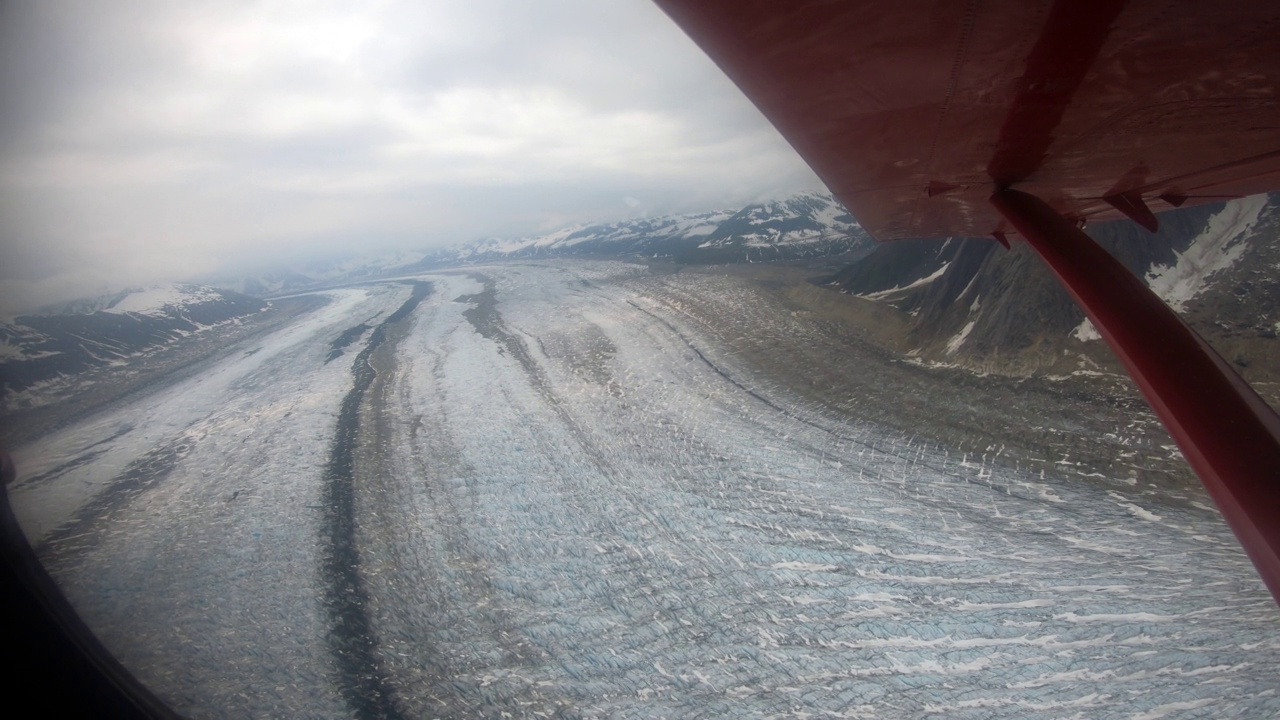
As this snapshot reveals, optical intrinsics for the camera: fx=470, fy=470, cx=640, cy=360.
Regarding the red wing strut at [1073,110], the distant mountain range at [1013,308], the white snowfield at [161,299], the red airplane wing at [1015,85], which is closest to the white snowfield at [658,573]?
the distant mountain range at [1013,308]

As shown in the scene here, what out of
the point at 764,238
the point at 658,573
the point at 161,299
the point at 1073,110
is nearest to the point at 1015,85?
the point at 1073,110

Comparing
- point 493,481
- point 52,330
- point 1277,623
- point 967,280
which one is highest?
point 967,280

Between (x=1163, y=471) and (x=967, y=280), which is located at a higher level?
(x=967, y=280)

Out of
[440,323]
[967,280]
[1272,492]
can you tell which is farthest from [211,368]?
[967,280]

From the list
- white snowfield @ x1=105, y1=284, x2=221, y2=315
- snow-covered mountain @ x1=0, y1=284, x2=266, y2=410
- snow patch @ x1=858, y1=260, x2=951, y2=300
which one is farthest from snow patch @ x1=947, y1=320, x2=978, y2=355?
white snowfield @ x1=105, y1=284, x2=221, y2=315

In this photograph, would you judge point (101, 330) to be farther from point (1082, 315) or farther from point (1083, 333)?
point (1082, 315)

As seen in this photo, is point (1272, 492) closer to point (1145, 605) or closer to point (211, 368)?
point (1145, 605)

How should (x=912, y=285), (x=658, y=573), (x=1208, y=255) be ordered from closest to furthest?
1. (x=658, y=573)
2. (x=1208, y=255)
3. (x=912, y=285)
